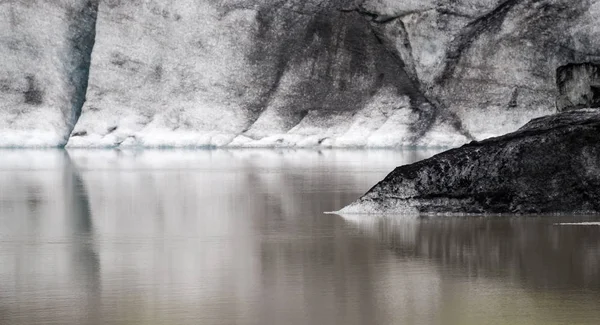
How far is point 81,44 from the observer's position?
50688mm

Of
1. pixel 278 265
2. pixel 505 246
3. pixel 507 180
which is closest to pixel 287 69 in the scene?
pixel 507 180

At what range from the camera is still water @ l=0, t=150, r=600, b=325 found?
304 inches

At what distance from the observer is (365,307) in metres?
7.83

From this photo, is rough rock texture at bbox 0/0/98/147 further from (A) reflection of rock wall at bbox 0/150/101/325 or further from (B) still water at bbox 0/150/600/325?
(B) still water at bbox 0/150/600/325

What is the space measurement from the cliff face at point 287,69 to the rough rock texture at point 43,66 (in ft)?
0.18

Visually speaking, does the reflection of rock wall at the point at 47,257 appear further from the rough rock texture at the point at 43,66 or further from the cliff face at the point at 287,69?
the rough rock texture at the point at 43,66

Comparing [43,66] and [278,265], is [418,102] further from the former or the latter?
[278,265]

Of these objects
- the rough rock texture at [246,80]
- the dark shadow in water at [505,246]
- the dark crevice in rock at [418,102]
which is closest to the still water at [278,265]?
the dark shadow in water at [505,246]

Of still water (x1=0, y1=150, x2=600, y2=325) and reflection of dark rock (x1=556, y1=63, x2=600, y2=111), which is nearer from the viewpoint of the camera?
still water (x1=0, y1=150, x2=600, y2=325)

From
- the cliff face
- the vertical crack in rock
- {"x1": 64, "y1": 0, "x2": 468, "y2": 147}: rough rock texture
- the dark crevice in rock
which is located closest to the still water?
the dark crevice in rock

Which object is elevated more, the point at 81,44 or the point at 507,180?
the point at 81,44

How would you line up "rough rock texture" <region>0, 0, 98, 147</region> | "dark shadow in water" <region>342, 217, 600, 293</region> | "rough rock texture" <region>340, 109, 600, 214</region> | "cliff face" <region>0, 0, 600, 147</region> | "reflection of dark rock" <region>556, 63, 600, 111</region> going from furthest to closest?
"rough rock texture" <region>0, 0, 98, 147</region>
"cliff face" <region>0, 0, 600, 147</region>
"reflection of dark rock" <region>556, 63, 600, 111</region>
"rough rock texture" <region>340, 109, 600, 214</region>
"dark shadow in water" <region>342, 217, 600, 293</region>

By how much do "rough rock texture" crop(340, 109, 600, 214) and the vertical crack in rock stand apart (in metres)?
37.3

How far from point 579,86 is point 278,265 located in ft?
28.6
